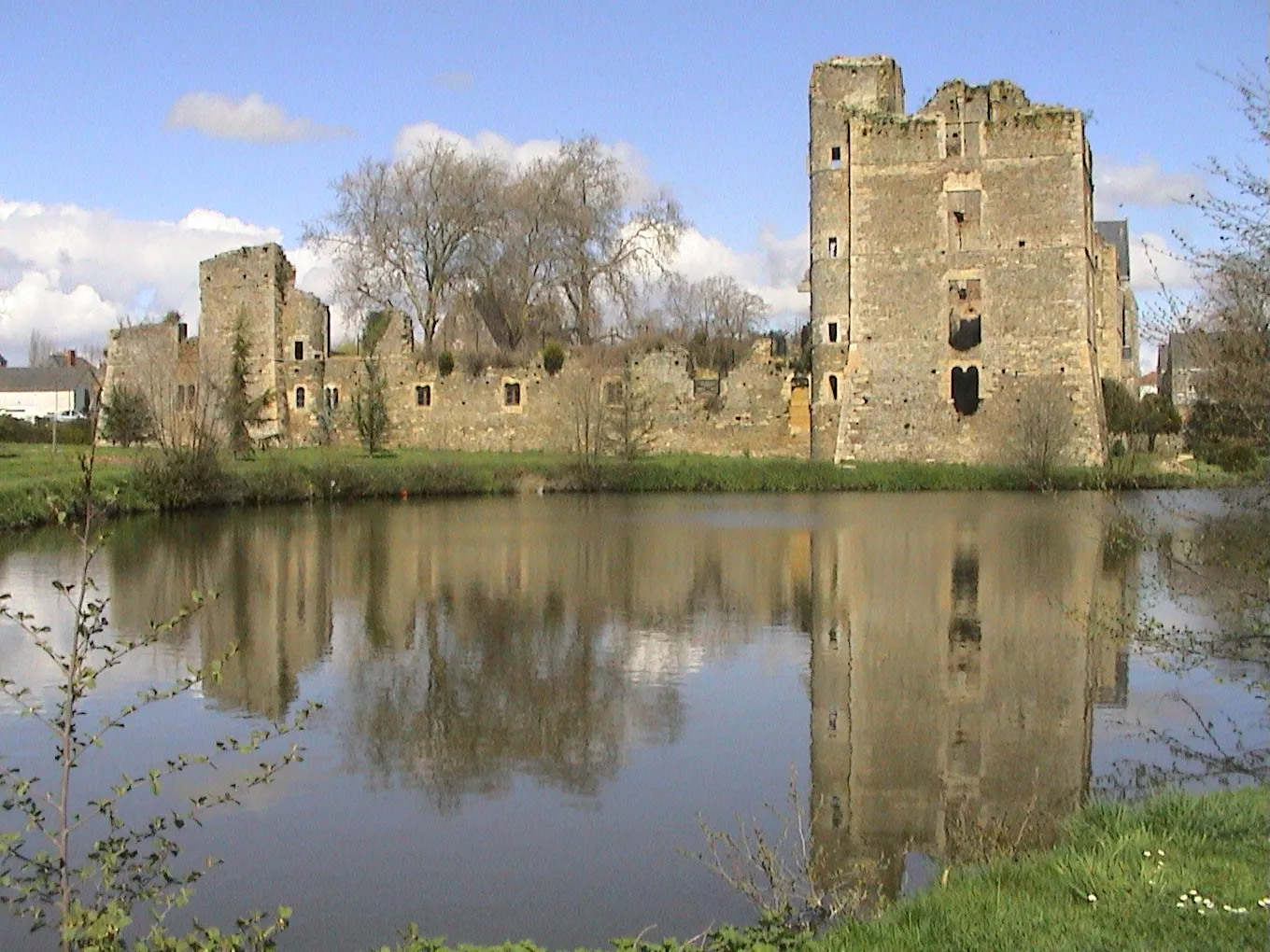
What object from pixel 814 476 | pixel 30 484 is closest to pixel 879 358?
pixel 814 476

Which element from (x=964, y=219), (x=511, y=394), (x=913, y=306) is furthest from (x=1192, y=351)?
(x=511, y=394)

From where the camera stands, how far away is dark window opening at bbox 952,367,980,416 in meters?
33.7

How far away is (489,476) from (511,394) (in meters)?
7.03

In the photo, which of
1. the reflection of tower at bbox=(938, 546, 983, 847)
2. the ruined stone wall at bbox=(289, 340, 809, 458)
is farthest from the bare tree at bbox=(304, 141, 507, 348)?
the reflection of tower at bbox=(938, 546, 983, 847)

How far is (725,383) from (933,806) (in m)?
29.9

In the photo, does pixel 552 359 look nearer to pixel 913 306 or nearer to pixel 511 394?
pixel 511 394

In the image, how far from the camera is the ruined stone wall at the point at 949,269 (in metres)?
32.8

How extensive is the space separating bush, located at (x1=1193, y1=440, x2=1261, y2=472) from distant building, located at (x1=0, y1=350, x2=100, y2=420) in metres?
63.5

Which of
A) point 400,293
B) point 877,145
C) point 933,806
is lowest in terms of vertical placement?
point 933,806

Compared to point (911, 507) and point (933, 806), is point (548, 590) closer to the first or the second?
point (933, 806)

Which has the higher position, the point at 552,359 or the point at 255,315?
the point at 255,315

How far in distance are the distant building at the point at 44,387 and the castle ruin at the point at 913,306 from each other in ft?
105

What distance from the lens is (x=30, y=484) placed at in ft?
68.6

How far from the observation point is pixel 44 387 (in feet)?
224
